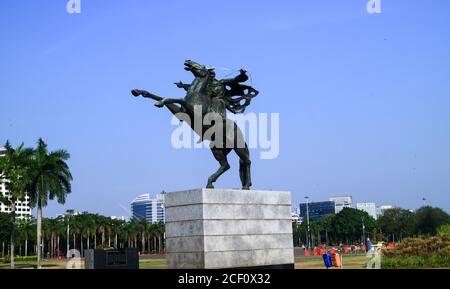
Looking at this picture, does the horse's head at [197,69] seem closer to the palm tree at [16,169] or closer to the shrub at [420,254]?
the shrub at [420,254]

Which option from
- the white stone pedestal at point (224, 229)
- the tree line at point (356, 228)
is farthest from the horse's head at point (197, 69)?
the tree line at point (356, 228)

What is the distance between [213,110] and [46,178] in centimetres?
2852

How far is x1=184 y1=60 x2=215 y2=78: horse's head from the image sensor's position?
15.0 meters

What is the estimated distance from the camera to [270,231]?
15.4 m

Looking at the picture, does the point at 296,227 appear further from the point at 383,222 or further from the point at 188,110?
the point at 188,110

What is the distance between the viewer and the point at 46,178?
40219 millimetres

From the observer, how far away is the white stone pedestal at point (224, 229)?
13.7 m

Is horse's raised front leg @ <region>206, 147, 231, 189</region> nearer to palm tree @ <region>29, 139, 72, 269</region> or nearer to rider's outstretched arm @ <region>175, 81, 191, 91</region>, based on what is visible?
rider's outstretched arm @ <region>175, 81, 191, 91</region>

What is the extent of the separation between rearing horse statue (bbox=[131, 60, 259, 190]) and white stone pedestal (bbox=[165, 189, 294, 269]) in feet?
2.68

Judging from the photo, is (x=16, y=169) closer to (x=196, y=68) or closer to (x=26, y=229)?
(x=196, y=68)

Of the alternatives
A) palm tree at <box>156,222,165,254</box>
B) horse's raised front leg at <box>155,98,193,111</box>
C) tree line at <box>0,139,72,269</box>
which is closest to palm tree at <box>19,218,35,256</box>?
palm tree at <box>156,222,165,254</box>

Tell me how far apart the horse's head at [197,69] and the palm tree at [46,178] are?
28.2 meters

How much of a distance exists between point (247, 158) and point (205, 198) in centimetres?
276
